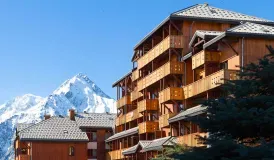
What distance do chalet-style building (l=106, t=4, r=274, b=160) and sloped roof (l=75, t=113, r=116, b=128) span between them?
1866cm

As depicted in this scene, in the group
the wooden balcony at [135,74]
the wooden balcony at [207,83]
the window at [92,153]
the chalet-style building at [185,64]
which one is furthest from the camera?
the window at [92,153]

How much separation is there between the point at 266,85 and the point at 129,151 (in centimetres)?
4300

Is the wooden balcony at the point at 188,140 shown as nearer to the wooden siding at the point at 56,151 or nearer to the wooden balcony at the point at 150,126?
the wooden balcony at the point at 150,126

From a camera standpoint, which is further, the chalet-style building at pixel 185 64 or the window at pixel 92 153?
the window at pixel 92 153

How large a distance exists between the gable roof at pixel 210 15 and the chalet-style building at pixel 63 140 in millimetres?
28994

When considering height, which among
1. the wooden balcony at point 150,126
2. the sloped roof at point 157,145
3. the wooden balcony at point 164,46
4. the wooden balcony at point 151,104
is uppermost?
the wooden balcony at point 164,46

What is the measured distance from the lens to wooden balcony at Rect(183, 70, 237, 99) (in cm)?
4225

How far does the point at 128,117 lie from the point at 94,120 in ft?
64.3

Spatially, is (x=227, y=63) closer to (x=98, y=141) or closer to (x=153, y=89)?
(x=153, y=89)

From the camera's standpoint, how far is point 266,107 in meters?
22.8

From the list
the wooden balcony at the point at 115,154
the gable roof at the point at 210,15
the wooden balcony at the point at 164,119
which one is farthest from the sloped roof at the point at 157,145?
the wooden balcony at the point at 115,154

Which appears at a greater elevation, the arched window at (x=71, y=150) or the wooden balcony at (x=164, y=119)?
the wooden balcony at (x=164, y=119)

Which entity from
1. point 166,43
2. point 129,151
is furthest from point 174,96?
point 129,151

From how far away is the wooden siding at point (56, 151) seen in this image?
267ft
